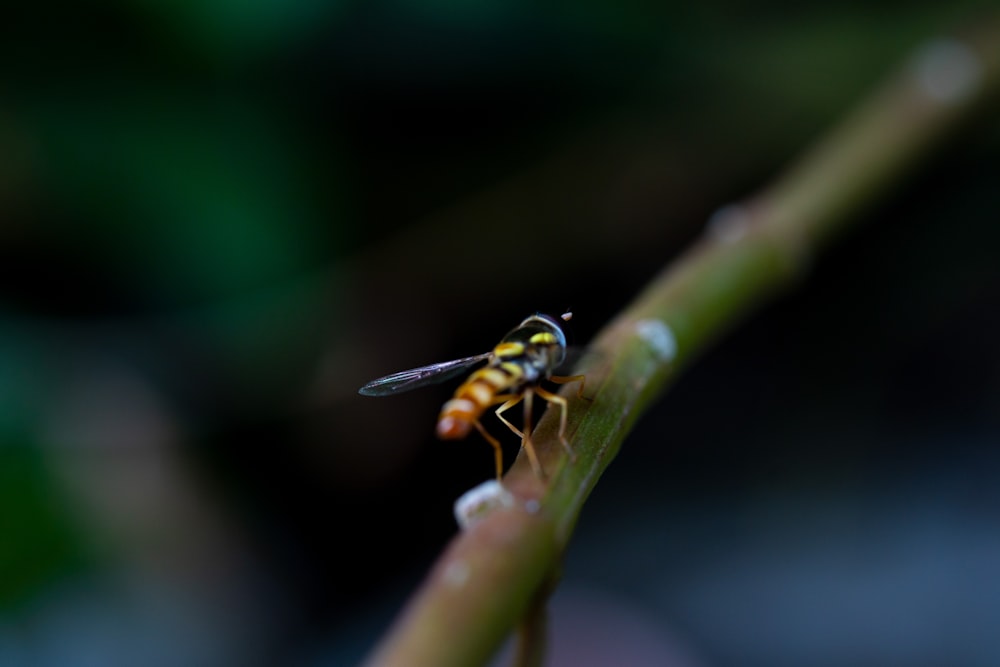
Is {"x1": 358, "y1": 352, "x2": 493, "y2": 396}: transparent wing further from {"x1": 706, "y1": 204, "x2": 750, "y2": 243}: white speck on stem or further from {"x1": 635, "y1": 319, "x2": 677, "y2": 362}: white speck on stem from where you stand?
{"x1": 706, "y1": 204, "x2": 750, "y2": 243}: white speck on stem

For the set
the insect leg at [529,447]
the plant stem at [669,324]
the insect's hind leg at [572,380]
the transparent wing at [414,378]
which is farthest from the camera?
the transparent wing at [414,378]

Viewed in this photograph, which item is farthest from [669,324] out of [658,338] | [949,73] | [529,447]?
[949,73]

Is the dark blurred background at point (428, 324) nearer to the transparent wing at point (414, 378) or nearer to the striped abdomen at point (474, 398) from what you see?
the transparent wing at point (414, 378)

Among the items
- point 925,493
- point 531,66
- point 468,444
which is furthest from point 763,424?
point 531,66

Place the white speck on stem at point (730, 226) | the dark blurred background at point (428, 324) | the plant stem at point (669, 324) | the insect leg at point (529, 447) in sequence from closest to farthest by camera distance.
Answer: the plant stem at point (669, 324)
the insect leg at point (529, 447)
the white speck on stem at point (730, 226)
the dark blurred background at point (428, 324)

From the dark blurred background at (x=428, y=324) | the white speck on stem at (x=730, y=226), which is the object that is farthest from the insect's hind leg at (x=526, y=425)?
the dark blurred background at (x=428, y=324)

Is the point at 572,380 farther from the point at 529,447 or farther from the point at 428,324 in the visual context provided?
the point at 428,324

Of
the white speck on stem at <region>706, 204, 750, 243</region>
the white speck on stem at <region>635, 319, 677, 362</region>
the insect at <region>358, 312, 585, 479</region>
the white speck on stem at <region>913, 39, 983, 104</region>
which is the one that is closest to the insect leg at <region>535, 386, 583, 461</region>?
the insect at <region>358, 312, 585, 479</region>
